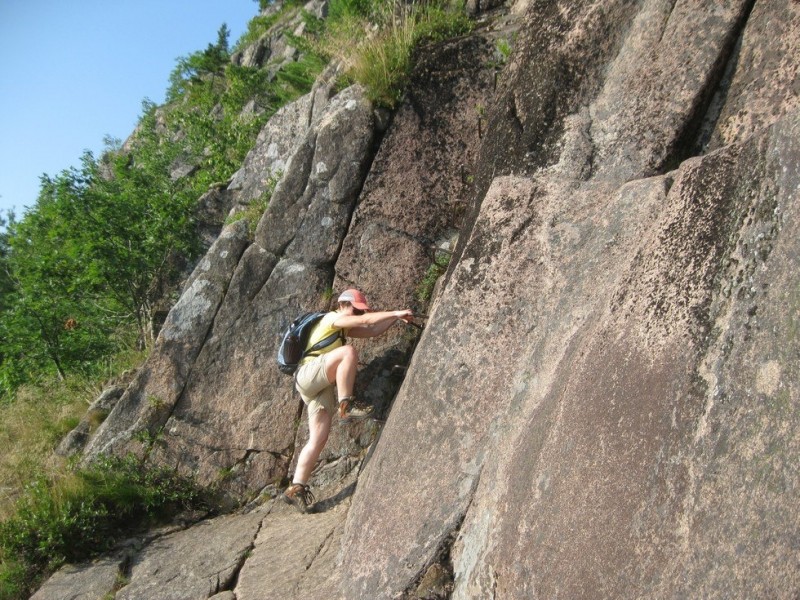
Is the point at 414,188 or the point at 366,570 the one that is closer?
the point at 366,570

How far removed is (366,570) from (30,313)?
7.85 m

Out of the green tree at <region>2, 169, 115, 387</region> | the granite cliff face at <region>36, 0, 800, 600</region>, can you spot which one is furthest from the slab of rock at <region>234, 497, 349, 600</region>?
the green tree at <region>2, 169, 115, 387</region>

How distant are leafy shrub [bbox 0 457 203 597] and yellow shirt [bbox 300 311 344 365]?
183 centimetres

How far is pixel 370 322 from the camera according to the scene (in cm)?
621

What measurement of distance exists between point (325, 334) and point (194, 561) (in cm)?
213

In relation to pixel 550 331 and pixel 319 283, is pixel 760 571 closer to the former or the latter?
pixel 550 331

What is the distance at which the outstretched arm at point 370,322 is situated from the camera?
6.12m

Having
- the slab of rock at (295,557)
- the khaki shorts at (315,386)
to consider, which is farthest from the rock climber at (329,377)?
the slab of rock at (295,557)

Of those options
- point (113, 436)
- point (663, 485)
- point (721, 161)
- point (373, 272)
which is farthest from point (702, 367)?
point (113, 436)

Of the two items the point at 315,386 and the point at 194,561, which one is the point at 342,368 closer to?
the point at 315,386

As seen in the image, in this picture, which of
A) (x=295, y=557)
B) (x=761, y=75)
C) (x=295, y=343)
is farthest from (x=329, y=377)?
(x=761, y=75)

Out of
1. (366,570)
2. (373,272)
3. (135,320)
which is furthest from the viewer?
(135,320)

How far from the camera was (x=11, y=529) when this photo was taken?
21.0 feet

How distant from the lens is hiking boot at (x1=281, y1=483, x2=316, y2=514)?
6.34 m
